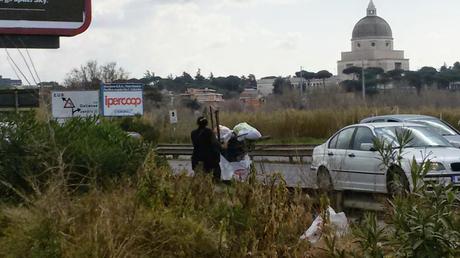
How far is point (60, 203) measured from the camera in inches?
279

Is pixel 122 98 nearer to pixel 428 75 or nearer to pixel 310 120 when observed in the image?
pixel 310 120

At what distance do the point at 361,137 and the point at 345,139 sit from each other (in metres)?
0.53

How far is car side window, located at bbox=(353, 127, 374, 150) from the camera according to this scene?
14.2 m

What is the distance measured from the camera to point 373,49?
107000 millimetres

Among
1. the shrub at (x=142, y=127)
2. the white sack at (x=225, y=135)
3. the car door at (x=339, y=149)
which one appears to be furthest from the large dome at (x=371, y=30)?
the car door at (x=339, y=149)

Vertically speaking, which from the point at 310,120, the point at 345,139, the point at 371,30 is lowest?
the point at 310,120

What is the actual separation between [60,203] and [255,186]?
5.52ft

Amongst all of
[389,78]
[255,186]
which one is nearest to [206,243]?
[255,186]

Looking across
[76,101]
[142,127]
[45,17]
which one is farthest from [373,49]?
[45,17]

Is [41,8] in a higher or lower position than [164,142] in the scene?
higher

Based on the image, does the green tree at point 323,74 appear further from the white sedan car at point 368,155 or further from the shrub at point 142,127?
the white sedan car at point 368,155

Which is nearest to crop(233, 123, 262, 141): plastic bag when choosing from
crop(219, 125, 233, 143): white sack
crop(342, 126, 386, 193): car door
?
crop(219, 125, 233, 143): white sack

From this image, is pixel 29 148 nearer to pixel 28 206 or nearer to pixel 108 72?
pixel 28 206

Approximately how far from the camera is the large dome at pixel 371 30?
10825cm
